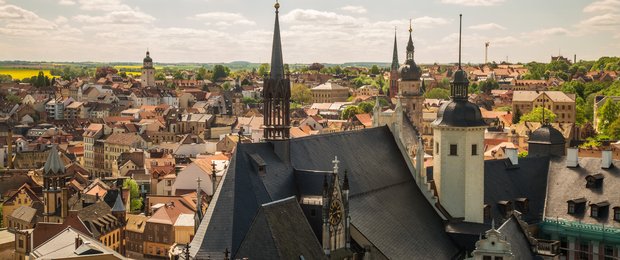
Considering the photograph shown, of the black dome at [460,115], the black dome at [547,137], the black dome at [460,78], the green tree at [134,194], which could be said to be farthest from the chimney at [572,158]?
the green tree at [134,194]

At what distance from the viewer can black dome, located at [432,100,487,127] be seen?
52.1 m

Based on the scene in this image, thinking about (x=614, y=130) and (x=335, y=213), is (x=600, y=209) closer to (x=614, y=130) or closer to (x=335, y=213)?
(x=335, y=213)

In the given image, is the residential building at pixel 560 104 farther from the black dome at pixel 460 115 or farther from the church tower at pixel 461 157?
the black dome at pixel 460 115

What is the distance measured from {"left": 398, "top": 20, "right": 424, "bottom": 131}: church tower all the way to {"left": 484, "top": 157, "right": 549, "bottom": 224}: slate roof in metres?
43.3

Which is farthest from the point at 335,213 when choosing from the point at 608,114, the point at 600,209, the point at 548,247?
the point at 608,114

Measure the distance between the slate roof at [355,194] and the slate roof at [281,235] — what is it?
2.69ft

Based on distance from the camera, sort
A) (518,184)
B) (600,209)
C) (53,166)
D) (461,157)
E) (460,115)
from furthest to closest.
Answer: (53,166), (518,184), (600,209), (461,157), (460,115)

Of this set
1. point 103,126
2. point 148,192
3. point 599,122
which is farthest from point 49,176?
point 599,122

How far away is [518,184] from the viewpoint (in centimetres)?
6003

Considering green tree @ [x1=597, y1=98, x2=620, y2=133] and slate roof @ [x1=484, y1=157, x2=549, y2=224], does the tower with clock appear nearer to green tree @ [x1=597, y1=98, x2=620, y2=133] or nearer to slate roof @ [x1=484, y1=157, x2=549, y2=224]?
slate roof @ [x1=484, y1=157, x2=549, y2=224]

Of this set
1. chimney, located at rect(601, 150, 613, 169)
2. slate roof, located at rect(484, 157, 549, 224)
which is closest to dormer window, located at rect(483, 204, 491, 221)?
slate roof, located at rect(484, 157, 549, 224)

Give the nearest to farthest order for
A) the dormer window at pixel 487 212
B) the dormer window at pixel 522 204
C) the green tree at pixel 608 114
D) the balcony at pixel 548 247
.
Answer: the balcony at pixel 548 247
the dormer window at pixel 487 212
the dormer window at pixel 522 204
the green tree at pixel 608 114

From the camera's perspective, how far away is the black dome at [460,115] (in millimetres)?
52094

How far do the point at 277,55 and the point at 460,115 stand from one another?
14.9m
